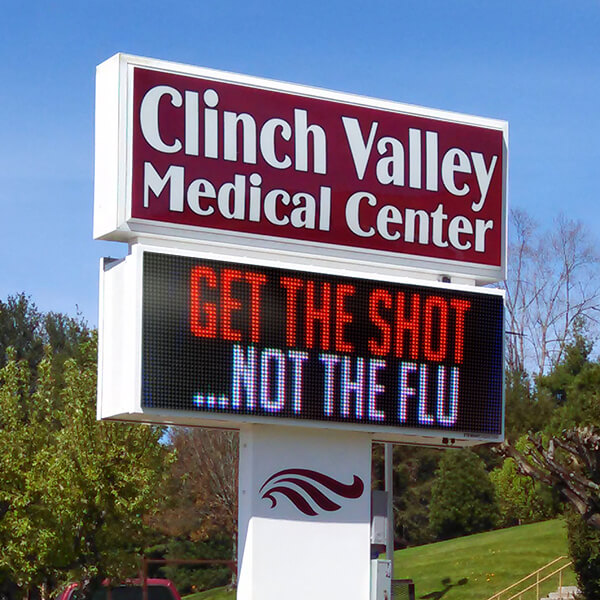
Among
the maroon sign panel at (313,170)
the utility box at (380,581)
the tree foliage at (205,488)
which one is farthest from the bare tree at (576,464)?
the tree foliage at (205,488)

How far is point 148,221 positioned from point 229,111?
5.05 ft

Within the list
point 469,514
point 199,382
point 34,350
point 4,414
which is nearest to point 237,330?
point 199,382

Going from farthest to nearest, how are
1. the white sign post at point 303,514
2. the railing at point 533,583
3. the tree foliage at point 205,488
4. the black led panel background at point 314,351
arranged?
the tree foliage at point 205,488 < the railing at point 533,583 < the white sign post at point 303,514 < the black led panel background at point 314,351

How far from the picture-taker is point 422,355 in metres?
14.1

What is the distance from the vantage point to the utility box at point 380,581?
14.5 metres

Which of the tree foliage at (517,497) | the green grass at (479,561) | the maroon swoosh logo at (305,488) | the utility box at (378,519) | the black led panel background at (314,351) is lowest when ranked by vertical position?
the green grass at (479,561)

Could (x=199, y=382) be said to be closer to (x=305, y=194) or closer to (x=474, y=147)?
(x=305, y=194)

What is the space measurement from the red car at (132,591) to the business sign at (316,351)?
10184mm

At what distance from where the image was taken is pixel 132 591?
992 inches

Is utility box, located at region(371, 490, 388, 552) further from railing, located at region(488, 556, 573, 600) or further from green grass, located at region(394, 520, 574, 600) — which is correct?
green grass, located at region(394, 520, 574, 600)

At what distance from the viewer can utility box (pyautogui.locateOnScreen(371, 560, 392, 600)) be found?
14.5 meters

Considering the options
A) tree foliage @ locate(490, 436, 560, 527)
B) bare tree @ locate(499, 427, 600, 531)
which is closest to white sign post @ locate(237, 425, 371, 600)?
bare tree @ locate(499, 427, 600, 531)

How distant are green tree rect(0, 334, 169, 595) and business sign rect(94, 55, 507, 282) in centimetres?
1172

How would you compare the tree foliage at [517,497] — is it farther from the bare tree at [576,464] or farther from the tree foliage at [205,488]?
the bare tree at [576,464]
